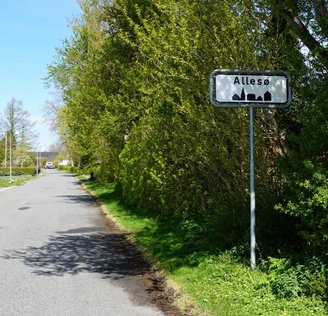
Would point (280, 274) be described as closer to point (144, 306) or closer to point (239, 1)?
point (144, 306)

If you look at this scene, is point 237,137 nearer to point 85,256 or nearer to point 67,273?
point 67,273

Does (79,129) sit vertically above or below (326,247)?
above

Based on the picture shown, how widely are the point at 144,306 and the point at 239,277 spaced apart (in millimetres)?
1290

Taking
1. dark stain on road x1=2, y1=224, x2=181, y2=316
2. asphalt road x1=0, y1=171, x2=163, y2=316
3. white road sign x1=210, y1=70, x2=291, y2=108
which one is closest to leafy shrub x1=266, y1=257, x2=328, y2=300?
dark stain on road x1=2, y1=224, x2=181, y2=316

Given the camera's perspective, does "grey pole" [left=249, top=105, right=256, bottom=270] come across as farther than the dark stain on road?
No

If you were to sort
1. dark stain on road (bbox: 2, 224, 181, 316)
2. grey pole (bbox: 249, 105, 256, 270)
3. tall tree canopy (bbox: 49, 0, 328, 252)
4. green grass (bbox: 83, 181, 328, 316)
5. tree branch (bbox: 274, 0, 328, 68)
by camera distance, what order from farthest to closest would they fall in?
dark stain on road (bbox: 2, 224, 181, 316) < grey pole (bbox: 249, 105, 256, 270) < tree branch (bbox: 274, 0, 328, 68) < tall tree canopy (bbox: 49, 0, 328, 252) < green grass (bbox: 83, 181, 328, 316)

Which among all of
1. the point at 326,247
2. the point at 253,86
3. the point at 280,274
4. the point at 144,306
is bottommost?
the point at 144,306

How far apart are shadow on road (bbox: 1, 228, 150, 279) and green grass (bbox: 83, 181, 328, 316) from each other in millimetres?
448

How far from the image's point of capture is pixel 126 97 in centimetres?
1655

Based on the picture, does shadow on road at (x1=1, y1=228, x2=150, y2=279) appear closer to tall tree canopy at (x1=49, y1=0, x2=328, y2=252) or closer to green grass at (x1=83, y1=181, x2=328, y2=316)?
green grass at (x1=83, y1=181, x2=328, y2=316)

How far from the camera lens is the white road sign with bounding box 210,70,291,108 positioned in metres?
6.15

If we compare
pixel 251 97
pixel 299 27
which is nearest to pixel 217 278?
pixel 251 97

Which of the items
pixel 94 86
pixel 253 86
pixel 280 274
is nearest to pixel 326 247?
pixel 280 274

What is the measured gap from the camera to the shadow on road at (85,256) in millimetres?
7801
